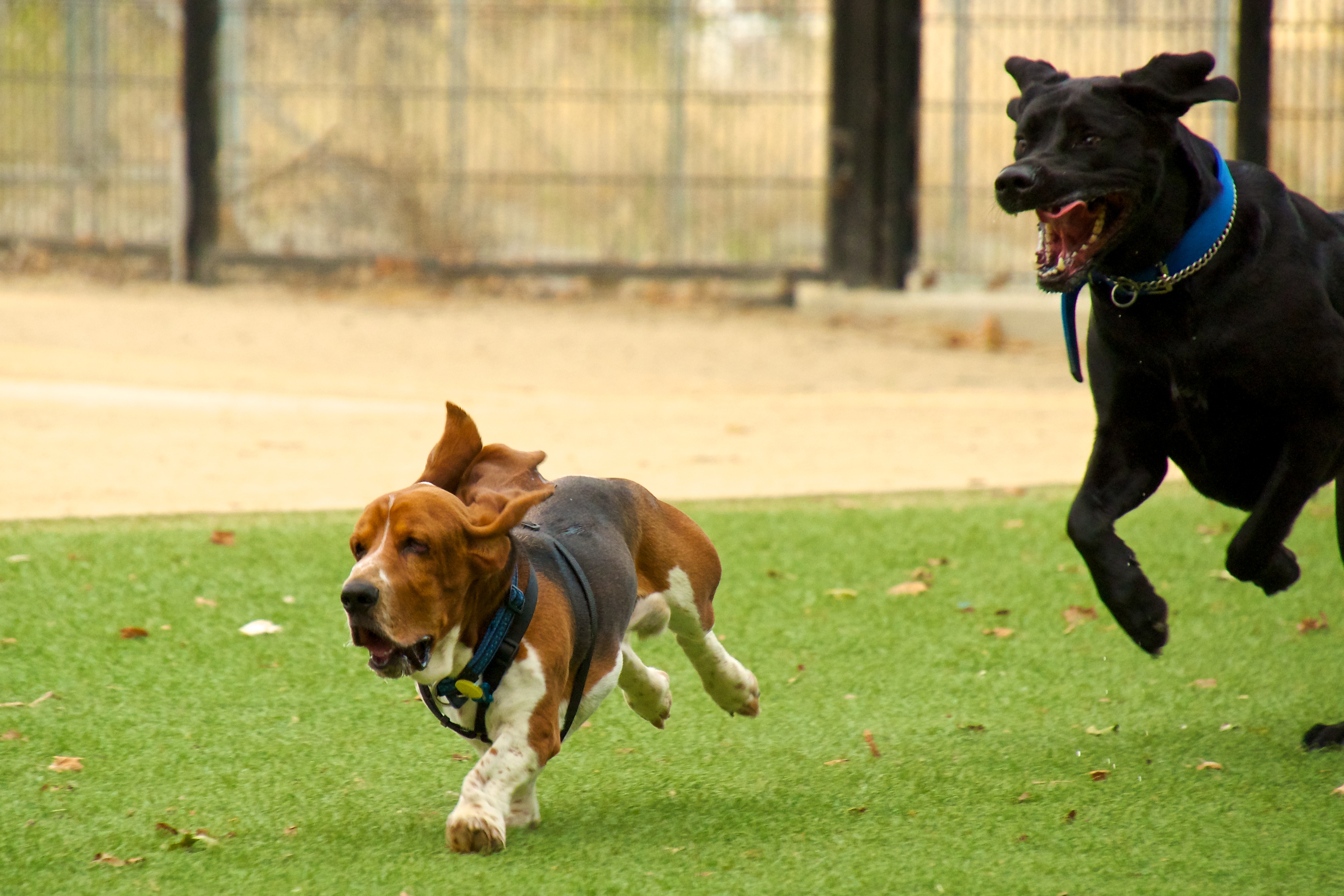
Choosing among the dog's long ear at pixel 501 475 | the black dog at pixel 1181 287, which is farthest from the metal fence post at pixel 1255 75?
the dog's long ear at pixel 501 475

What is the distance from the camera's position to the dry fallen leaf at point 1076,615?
4.90 meters

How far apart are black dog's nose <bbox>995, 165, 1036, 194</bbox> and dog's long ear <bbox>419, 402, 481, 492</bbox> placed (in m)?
1.22

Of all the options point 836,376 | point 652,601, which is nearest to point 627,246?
point 836,376

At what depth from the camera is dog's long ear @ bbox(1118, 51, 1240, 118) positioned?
11.4 ft

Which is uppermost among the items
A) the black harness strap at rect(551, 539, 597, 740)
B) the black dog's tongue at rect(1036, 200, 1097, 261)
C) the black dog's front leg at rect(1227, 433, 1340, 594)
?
the black dog's tongue at rect(1036, 200, 1097, 261)

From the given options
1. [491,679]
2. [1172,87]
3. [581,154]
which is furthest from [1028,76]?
[581,154]

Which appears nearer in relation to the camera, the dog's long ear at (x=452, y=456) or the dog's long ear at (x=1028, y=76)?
the dog's long ear at (x=452, y=456)

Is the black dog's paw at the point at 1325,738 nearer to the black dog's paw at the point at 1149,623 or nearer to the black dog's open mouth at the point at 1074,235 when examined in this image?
the black dog's paw at the point at 1149,623

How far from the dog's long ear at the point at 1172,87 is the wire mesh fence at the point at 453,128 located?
10298 mm

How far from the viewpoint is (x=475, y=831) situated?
294cm

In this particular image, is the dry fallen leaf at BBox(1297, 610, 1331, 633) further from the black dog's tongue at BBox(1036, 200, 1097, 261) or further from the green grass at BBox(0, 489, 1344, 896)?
the black dog's tongue at BBox(1036, 200, 1097, 261)

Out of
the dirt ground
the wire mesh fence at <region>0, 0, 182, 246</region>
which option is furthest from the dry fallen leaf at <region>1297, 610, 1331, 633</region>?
the wire mesh fence at <region>0, 0, 182, 246</region>

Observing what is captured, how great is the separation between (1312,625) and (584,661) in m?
2.62

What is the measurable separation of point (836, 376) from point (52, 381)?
4915 mm
